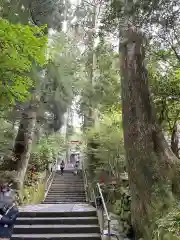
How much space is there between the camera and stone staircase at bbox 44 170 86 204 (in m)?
14.4

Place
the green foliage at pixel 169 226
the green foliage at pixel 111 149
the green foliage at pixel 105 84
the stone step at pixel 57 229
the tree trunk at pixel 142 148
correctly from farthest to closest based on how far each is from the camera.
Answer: the green foliage at pixel 105 84, the green foliage at pixel 111 149, the stone step at pixel 57 229, the tree trunk at pixel 142 148, the green foliage at pixel 169 226

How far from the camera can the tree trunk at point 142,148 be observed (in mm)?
5824

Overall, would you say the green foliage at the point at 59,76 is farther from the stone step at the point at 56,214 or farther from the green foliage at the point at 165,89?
the stone step at the point at 56,214

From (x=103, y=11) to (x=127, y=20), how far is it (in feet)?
4.94

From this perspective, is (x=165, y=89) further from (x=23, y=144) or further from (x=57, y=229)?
(x=23, y=144)

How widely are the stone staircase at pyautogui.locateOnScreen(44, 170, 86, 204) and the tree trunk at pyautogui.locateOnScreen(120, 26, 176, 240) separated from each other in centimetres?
826

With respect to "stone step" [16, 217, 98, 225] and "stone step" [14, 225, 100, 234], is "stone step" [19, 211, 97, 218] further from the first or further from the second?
"stone step" [14, 225, 100, 234]

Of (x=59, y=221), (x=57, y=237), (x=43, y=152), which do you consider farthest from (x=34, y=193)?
(x=57, y=237)

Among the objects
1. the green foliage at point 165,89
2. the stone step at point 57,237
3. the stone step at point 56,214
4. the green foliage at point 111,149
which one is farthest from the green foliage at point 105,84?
the stone step at point 57,237

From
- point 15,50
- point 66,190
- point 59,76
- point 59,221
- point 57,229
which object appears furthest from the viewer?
point 66,190

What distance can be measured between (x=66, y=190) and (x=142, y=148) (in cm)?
1063

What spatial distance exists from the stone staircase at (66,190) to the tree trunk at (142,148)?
826 centimetres

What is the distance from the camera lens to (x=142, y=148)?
20.9ft

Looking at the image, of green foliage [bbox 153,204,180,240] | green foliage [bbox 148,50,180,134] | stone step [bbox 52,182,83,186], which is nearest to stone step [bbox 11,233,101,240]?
green foliage [bbox 153,204,180,240]
